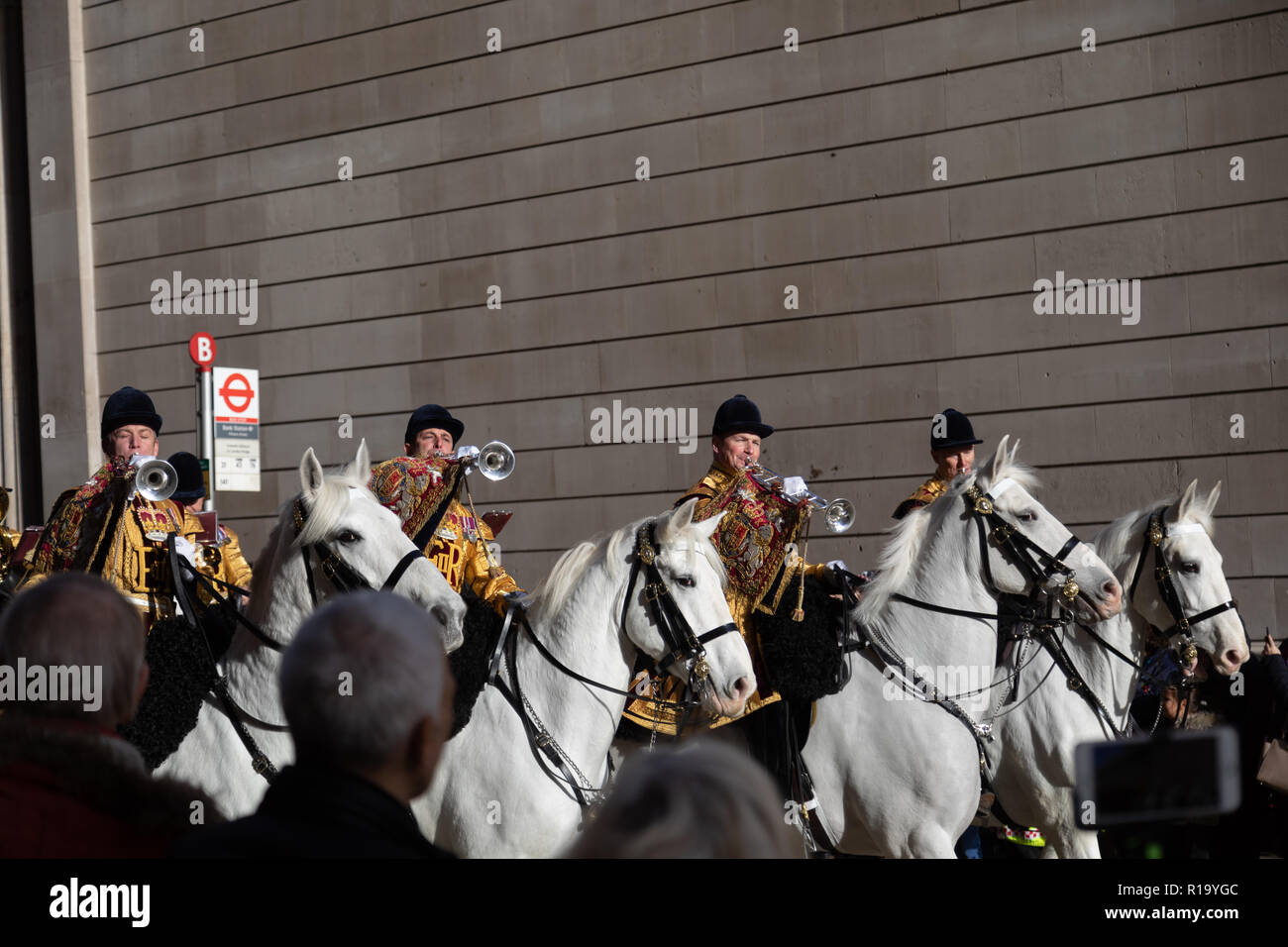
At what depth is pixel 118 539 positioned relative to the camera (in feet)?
19.2

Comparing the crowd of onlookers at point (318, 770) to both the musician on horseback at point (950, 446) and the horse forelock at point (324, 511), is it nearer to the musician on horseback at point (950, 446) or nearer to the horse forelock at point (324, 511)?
the horse forelock at point (324, 511)

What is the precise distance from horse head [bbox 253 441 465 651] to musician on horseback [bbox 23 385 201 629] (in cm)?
102

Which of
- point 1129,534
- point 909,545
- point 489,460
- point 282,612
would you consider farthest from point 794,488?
point 282,612

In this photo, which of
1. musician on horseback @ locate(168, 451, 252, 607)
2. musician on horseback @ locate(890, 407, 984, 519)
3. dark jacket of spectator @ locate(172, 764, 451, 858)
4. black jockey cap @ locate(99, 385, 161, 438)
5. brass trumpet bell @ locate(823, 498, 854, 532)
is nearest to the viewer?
dark jacket of spectator @ locate(172, 764, 451, 858)

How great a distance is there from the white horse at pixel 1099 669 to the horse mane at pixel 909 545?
0.68 meters

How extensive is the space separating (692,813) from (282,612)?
3619mm

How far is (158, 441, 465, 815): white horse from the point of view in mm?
4996

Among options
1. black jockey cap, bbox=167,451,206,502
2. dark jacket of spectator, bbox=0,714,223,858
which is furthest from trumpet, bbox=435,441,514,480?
dark jacket of spectator, bbox=0,714,223,858

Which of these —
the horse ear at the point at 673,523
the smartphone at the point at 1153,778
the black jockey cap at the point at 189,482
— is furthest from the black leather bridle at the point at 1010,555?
the smartphone at the point at 1153,778

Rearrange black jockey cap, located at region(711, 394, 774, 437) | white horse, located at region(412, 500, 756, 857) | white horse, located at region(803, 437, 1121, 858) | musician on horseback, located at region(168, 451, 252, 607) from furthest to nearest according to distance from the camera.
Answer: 1. black jockey cap, located at region(711, 394, 774, 437)
2. musician on horseback, located at region(168, 451, 252, 607)
3. white horse, located at region(803, 437, 1121, 858)
4. white horse, located at region(412, 500, 756, 857)

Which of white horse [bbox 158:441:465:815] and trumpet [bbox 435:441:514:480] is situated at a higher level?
trumpet [bbox 435:441:514:480]

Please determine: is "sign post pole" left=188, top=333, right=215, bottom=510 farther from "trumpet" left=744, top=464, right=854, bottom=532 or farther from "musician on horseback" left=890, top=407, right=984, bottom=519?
"trumpet" left=744, top=464, right=854, bottom=532

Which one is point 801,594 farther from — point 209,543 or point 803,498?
point 209,543
